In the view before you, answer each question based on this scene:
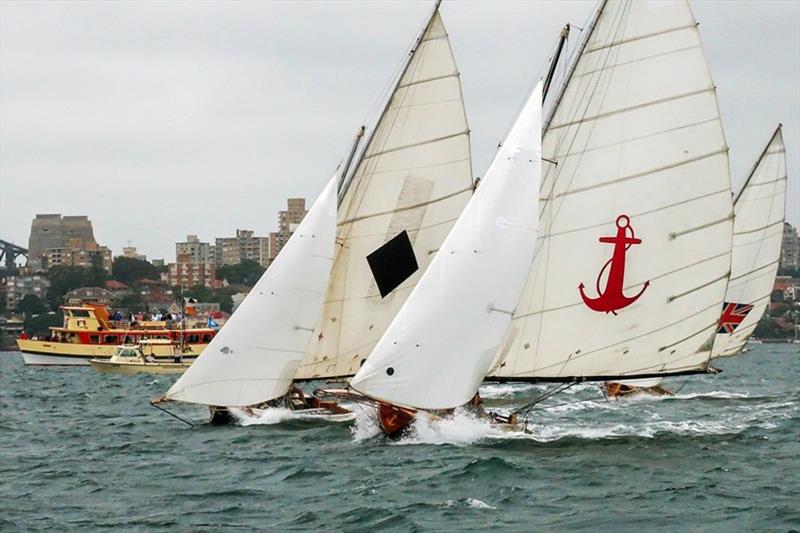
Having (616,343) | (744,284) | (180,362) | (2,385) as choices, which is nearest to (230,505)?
(616,343)

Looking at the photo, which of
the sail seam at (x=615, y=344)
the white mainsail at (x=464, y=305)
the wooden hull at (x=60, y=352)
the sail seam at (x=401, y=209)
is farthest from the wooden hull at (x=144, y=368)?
the white mainsail at (x=464, y=305)

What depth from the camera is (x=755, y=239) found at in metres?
63.1

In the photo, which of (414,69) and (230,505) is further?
(414,69)

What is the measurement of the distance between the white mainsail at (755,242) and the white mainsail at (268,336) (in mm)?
26847

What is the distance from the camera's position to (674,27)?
120ft

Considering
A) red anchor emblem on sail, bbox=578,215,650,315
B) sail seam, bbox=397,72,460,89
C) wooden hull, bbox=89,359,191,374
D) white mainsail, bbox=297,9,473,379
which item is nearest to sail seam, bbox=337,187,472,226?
white mainsail, bbox=297,9,473,379

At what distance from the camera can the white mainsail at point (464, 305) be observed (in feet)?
109

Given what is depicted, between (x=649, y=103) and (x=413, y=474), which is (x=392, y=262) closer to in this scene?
(x=649, y=103)

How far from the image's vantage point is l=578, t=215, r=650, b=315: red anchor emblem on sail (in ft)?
120

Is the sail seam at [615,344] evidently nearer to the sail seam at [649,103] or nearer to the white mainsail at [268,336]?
the sail seam at [649,103]

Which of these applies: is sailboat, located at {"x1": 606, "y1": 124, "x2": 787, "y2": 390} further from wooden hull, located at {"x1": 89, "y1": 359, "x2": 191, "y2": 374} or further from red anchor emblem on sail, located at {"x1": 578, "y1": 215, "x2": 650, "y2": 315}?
wooden hull, located at {"x1": 89, "y1": 359, "x2": 191, "y2": 374}

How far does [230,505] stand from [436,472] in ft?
16.5

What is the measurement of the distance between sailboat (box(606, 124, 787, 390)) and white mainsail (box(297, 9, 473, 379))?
22309 millimetres

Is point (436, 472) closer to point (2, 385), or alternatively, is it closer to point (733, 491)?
point (733, 491)
